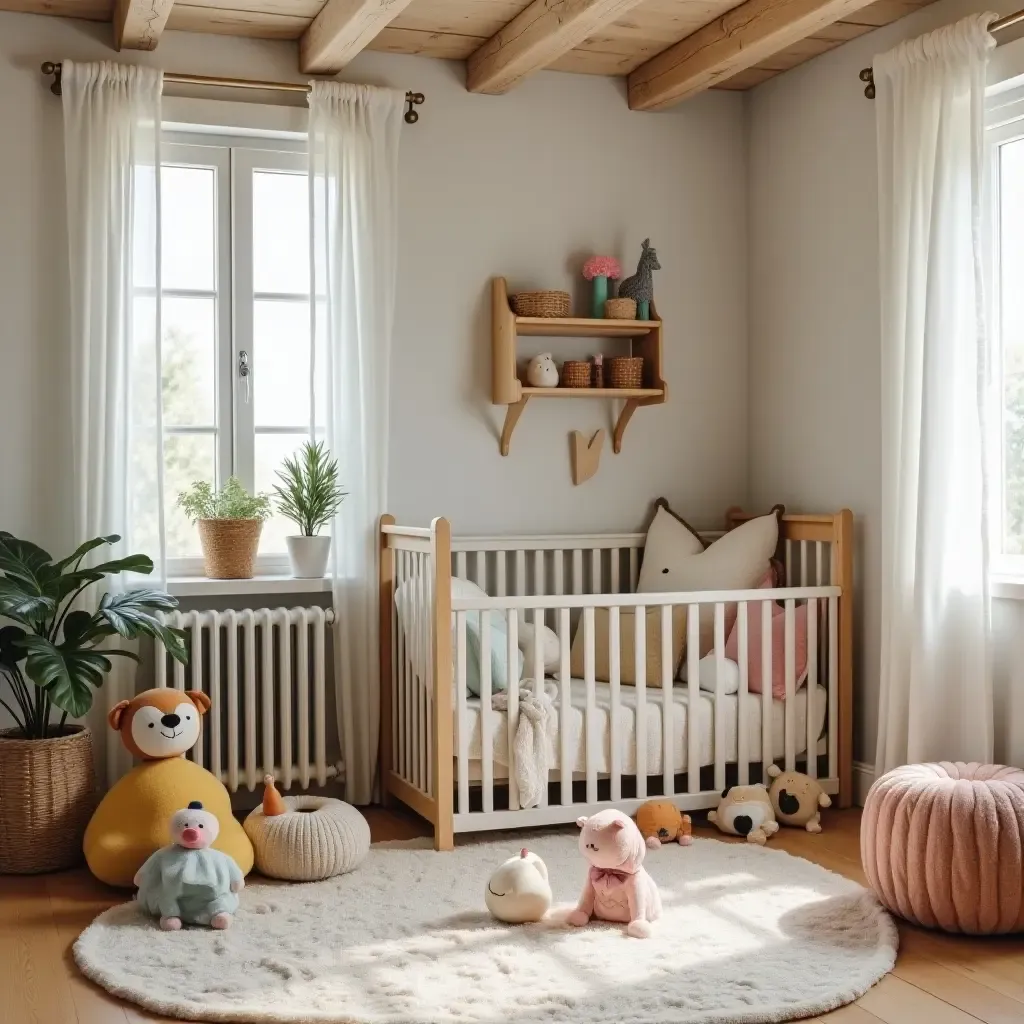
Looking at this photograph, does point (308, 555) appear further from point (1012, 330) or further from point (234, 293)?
point (1012, 330)

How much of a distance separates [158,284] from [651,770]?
6.27ft

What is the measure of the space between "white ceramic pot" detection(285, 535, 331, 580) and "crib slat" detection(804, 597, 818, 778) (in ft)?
4.59

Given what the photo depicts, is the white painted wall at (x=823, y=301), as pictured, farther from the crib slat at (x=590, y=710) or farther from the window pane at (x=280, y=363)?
the window pane at (x=280, y=363)

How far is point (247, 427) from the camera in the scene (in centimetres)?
389

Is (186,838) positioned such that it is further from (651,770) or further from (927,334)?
(927,334)

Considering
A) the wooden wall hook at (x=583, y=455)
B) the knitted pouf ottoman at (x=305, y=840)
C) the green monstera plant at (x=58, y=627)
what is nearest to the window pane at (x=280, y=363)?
the green monstera plant at (x=58, y=627)

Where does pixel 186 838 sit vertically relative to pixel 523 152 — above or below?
below

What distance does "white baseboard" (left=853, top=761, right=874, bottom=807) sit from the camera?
3.79 meters

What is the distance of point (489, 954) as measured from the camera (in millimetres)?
2576

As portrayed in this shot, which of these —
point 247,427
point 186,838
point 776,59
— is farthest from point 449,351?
point 186,838

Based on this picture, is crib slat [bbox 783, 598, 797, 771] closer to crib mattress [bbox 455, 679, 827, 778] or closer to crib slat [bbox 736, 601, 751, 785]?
crib mattress [bbox 455, 679, 827, 778]

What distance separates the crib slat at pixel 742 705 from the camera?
3648mm

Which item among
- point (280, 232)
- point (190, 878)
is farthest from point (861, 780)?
point (280, 232)

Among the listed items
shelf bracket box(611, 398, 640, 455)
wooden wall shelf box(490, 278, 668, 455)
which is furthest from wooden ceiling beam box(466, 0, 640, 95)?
shelf bracket box(611, 398, 640, 455)
